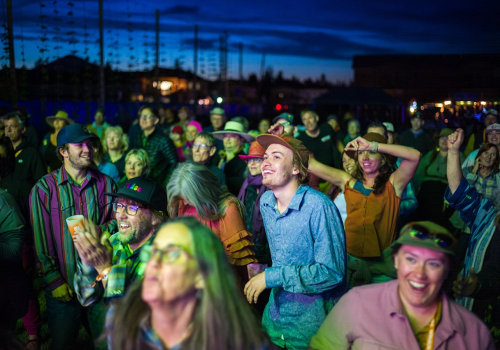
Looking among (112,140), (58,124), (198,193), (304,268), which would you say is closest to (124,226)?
(198,193)

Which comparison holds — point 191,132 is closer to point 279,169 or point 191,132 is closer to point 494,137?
point 494,137

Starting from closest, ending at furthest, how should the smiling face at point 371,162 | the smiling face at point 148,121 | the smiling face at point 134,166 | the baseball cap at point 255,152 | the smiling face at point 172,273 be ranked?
the smiling face at point 172,273
the smiling face at point 371,162
the baseball cap at point 255,152
the smiling face at point 134,166
the smiling face at point 148,121

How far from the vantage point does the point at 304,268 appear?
2.85 m

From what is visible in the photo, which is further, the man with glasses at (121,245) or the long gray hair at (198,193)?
the long gray hair at (198,193)

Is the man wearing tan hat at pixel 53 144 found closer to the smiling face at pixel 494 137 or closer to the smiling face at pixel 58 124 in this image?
the smiling face at pixel 58 124

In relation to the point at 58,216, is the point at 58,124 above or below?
above

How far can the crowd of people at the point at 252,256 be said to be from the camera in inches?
74.7

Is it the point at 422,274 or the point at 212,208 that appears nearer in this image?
the point at 422,274

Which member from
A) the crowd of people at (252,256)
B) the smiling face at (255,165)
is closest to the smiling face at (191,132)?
the crowd of people at (252,256)

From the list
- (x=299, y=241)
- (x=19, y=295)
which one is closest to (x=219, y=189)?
(x=299, y=241)

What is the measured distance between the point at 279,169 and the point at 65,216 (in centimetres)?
179

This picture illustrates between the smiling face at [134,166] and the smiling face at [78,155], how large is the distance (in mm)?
1605

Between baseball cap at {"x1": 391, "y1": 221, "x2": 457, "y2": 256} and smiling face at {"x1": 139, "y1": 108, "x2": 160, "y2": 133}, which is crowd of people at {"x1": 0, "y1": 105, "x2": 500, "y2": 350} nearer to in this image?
baseball cap at {"x1": 391, "y1": 221, "x2": 457, "y2": 256}

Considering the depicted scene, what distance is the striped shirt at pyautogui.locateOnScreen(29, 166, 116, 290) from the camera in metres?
3.82
